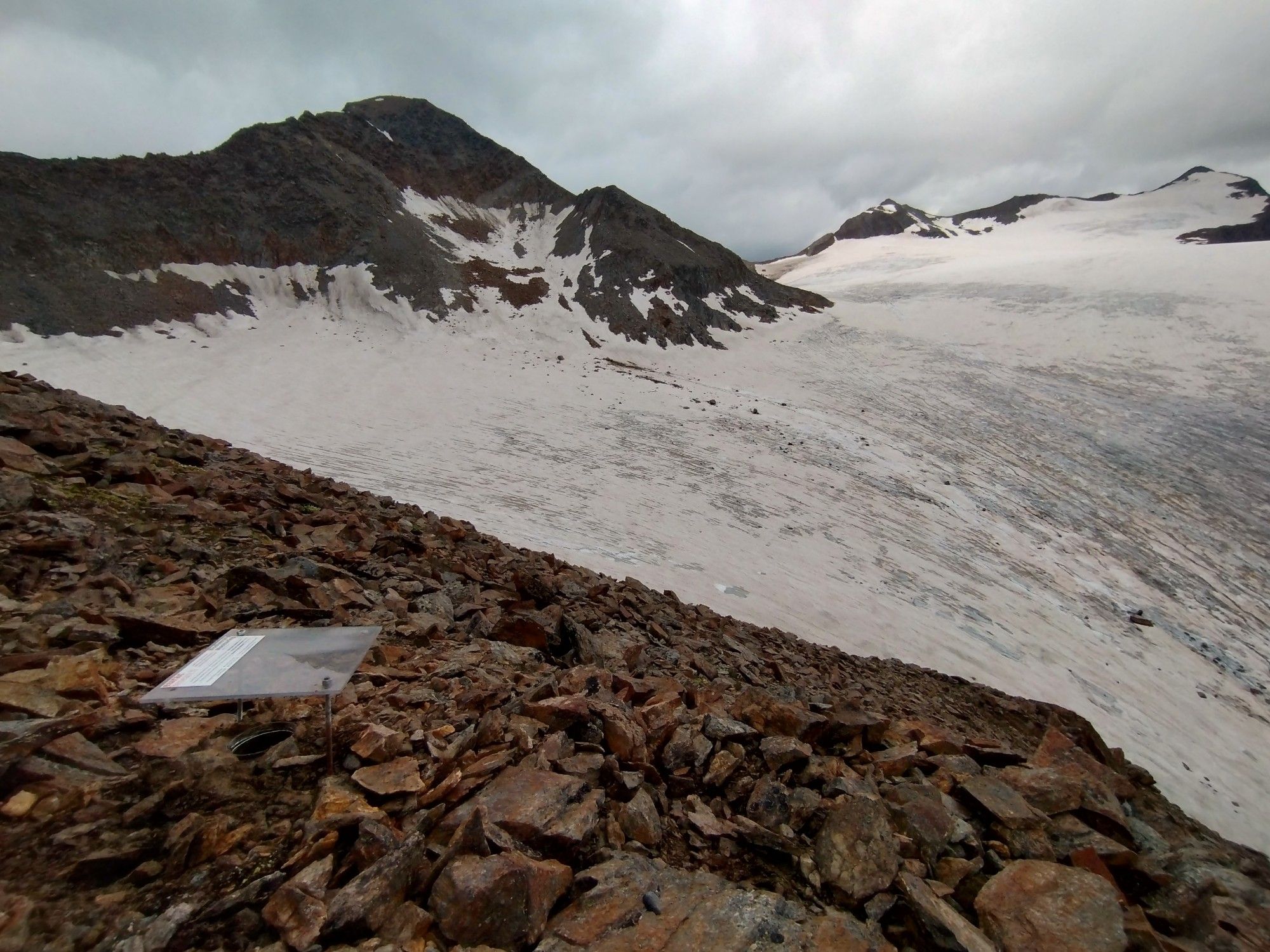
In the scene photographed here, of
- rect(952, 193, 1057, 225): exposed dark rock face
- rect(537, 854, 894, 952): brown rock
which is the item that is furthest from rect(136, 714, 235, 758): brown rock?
rect(952, 193, 1057, 225): exposed dark rock face

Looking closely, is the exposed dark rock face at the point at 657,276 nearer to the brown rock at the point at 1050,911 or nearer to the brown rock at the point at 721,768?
the brown rock at the point at 721,768

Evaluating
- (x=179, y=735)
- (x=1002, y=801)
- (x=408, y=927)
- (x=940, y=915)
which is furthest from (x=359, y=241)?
(x=940, y=915)

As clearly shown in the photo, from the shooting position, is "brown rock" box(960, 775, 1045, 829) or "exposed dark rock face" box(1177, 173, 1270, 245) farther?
"exposed dark rock face" box(1177, 173, 1270, 245)

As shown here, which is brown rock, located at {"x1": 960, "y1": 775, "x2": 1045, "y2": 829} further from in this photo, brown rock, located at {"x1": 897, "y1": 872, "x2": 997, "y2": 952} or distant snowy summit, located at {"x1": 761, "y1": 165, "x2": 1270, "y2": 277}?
distant snowy summit, located at {"x1": 761, "y1": 165, "x2": 1270, "y2": 277}

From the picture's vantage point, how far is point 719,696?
623cm

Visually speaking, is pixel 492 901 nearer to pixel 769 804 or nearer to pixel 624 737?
pixel 624 737

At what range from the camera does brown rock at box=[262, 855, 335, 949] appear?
2639mm

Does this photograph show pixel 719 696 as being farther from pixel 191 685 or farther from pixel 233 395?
pixel 233 395

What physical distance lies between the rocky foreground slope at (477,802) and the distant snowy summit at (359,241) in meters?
28.4

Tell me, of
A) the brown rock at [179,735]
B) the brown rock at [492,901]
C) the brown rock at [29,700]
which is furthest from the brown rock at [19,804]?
the brown rock at [492,901]

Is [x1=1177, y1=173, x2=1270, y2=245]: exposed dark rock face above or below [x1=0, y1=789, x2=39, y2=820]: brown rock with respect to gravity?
above

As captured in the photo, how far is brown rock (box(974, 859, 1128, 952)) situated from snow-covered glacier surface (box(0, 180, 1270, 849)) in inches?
306

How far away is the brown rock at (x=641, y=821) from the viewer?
12.4ft

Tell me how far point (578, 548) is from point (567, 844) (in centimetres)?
990
